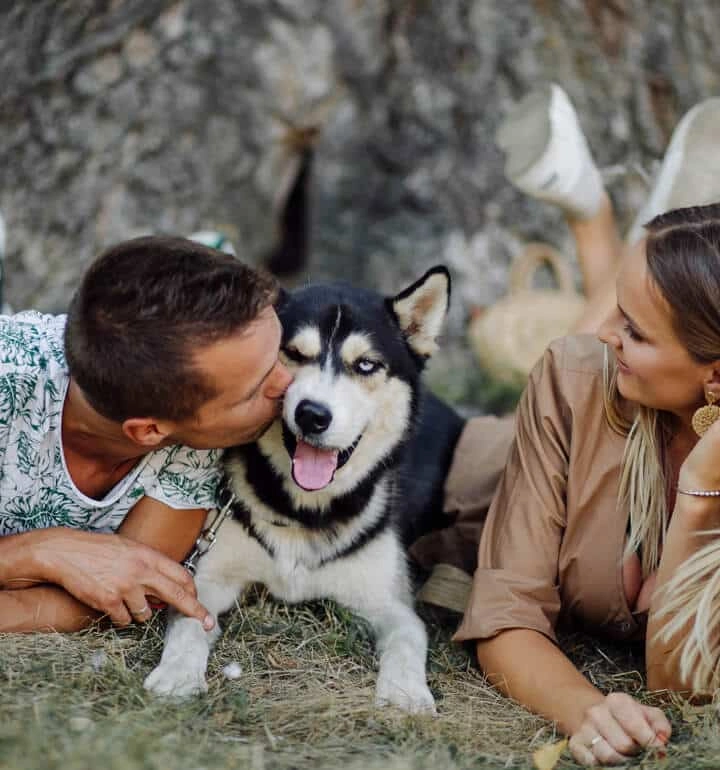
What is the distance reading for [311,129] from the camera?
6.80 m

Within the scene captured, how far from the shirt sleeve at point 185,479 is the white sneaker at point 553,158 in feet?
6.48

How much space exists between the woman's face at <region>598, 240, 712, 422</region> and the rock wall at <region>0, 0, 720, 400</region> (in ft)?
12.2

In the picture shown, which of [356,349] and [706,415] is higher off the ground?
[356,349]

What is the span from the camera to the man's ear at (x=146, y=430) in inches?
97.0

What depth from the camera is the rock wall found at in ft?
18.9

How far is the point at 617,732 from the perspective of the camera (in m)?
2.21

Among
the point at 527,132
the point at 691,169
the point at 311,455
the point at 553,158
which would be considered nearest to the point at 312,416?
the point at 311,455

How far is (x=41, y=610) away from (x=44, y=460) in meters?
0.39

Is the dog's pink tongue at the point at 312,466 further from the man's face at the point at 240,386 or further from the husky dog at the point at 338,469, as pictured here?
the man's face at the point at 240,386

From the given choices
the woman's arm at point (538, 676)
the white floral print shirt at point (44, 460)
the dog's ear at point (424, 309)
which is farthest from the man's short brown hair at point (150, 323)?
the woman's arm at point (538, 676)

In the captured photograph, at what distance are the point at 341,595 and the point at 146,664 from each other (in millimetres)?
683

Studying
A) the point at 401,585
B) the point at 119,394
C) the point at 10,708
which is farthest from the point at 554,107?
the point at 10,708

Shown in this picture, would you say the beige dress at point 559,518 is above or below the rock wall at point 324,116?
below

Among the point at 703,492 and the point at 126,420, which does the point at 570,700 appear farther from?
the point at 126,420
